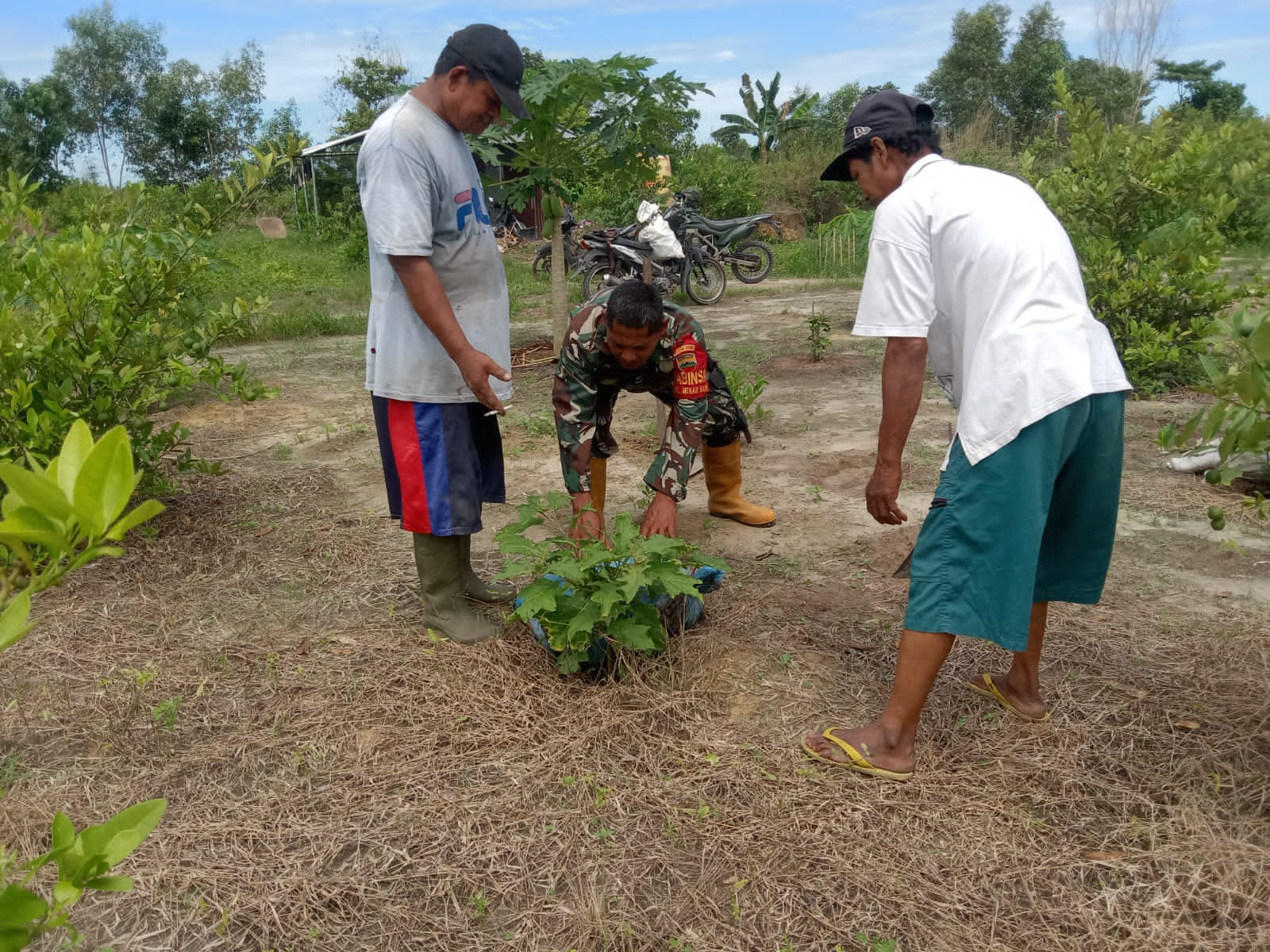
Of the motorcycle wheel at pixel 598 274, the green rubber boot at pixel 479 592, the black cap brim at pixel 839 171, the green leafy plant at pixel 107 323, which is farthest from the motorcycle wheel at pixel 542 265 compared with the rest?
the black cap brim at pixel 839 171

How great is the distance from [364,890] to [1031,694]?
1.79 m

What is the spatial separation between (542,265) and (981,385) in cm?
1340

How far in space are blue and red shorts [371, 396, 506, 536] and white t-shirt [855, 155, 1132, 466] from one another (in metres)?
1.29

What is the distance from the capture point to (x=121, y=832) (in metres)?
0.87

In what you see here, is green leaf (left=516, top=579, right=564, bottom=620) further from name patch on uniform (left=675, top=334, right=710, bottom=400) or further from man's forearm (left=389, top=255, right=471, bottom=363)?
name patch on uniform (left=675, top=334, right=710, bottom=400)

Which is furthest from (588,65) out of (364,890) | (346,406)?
(364,890)

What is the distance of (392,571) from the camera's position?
3684 mm

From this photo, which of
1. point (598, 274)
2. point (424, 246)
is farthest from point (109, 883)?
point (598, 274)

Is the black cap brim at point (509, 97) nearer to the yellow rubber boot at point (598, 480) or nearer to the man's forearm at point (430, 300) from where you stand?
the man's forearm at point (430, 300)

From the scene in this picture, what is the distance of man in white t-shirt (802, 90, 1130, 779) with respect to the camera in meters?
2.06

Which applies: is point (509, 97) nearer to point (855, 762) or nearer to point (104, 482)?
point (855, 762)

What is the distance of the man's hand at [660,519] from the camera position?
288 cm

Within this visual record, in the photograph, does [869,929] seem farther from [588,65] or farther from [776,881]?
[588,65]

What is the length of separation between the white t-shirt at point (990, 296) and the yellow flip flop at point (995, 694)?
89cm
